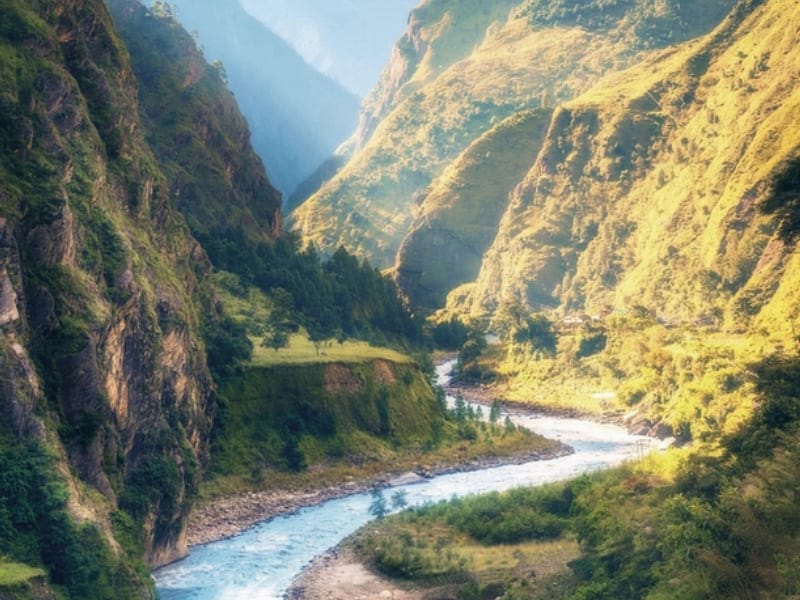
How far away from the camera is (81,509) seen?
187 feet

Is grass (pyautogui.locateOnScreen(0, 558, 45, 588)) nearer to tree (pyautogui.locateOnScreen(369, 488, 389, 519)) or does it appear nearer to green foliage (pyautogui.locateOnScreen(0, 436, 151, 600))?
green foliage (pyautogui.locateOnScreen(0, 436, 151, 600))

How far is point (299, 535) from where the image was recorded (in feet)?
298

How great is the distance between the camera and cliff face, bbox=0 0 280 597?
58375 mm

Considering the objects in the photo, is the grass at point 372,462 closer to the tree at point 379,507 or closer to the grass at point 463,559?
the tree at point 379,507

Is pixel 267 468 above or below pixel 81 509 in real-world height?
below

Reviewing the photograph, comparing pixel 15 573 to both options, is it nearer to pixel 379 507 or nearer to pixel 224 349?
pixel 379 507

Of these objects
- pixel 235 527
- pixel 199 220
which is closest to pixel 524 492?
pixel 235 527

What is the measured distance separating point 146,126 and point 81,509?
114517 millimetres

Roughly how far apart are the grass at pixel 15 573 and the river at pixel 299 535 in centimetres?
2174

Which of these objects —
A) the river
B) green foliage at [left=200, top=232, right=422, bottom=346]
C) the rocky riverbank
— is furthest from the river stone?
green foliage at [left=200, top=232, right=422, bottom=346]

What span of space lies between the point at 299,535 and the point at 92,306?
107ft

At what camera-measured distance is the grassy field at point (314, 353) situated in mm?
121500

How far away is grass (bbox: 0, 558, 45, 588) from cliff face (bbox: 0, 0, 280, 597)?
2.03 m

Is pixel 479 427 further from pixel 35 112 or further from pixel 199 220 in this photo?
pixel 35 112
